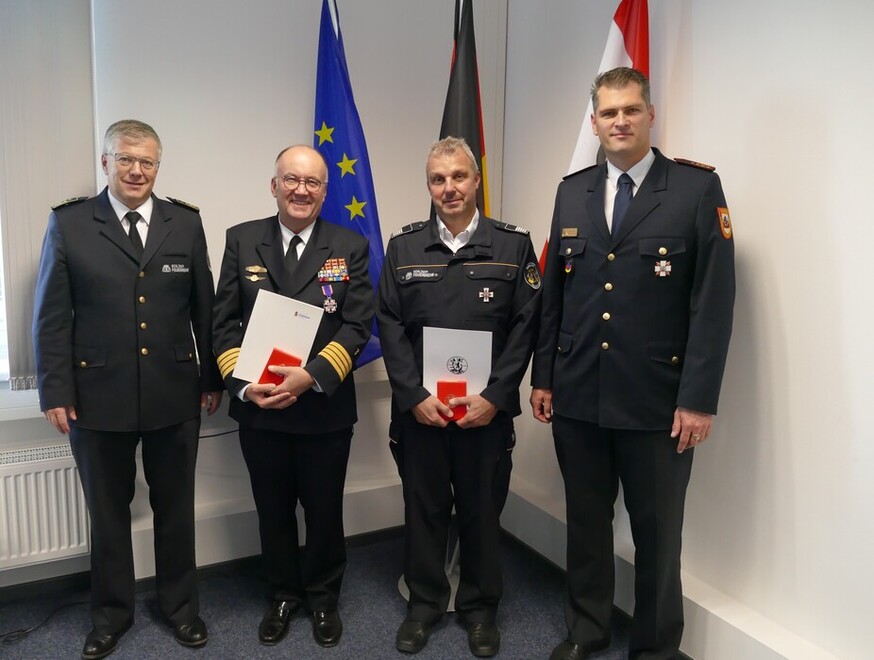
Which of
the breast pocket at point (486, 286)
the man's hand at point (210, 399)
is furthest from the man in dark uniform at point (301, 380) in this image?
the breast pocket at point (486, 286)

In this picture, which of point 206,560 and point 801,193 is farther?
point 206,560

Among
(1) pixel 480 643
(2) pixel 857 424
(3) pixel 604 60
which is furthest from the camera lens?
(3) pixel 604 60

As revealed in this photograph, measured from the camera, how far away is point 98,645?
6.59ft

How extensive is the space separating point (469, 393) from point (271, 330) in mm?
633

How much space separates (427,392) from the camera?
6.49 ft

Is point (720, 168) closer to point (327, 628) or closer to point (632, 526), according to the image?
point (632, 526)

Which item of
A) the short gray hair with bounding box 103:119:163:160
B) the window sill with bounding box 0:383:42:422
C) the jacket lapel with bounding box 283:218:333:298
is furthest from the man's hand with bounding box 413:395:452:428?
the window sill with bounding box 0:383:42:422

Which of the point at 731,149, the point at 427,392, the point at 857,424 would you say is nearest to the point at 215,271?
the point at 427,392

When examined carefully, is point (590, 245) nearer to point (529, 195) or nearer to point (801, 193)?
point (801, 193)

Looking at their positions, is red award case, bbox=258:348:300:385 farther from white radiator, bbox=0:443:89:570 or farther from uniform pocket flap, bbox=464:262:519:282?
white radiator, bbox=0:443:89:570

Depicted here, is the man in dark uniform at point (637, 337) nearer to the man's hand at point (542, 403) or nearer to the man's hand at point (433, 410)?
the man's hand at point (542, 403)

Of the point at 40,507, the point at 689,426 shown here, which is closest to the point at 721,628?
the point at 689,426

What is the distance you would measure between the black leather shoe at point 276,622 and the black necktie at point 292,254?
1.14 metres

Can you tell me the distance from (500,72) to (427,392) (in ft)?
6.11
